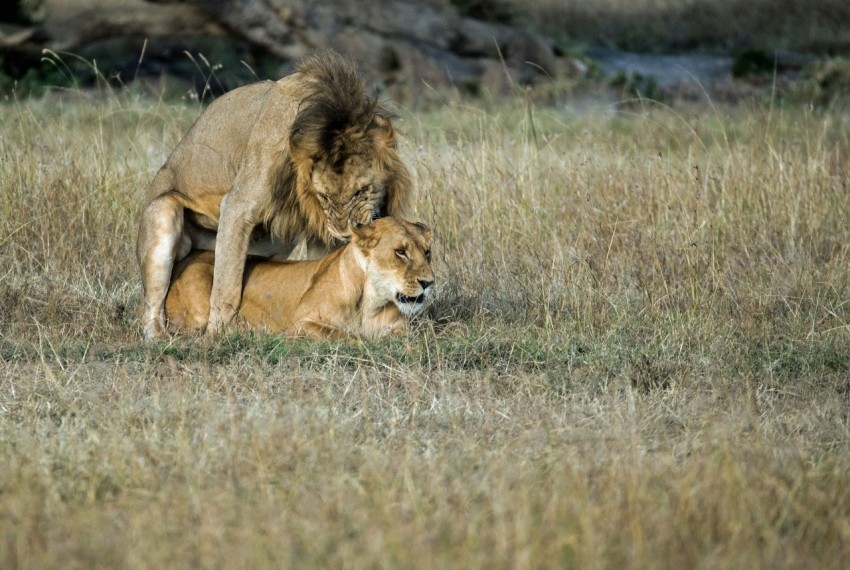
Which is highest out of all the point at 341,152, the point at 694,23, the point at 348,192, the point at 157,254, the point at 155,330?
the point at 341,152

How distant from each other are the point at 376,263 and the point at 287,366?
760 millimetres

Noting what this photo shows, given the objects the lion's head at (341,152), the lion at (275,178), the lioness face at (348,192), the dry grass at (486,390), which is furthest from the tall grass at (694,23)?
the lioness face at (348,192)

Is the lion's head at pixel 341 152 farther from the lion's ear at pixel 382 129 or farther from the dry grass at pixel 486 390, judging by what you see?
the dry grass at pixel 486 390

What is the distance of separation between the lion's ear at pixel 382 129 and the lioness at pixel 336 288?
394 millimetres

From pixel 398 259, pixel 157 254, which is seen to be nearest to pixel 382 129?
pixel 398 259

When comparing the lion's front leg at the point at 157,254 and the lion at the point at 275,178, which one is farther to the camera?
the lion's front leg at the point at 157,254

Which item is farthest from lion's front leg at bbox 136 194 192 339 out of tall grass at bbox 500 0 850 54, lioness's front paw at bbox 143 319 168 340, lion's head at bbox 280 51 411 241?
tall grass at bbox 500 0 850 54

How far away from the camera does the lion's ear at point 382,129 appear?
611cm

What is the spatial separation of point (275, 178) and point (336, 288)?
627 mm

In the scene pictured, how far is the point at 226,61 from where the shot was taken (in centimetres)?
1593

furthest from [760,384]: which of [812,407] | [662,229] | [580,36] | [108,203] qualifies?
[580,36]

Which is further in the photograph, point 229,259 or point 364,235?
point 229,259

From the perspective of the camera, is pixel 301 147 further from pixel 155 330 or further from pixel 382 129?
pixel 155 330

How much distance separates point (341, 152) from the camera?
6.01 metres
